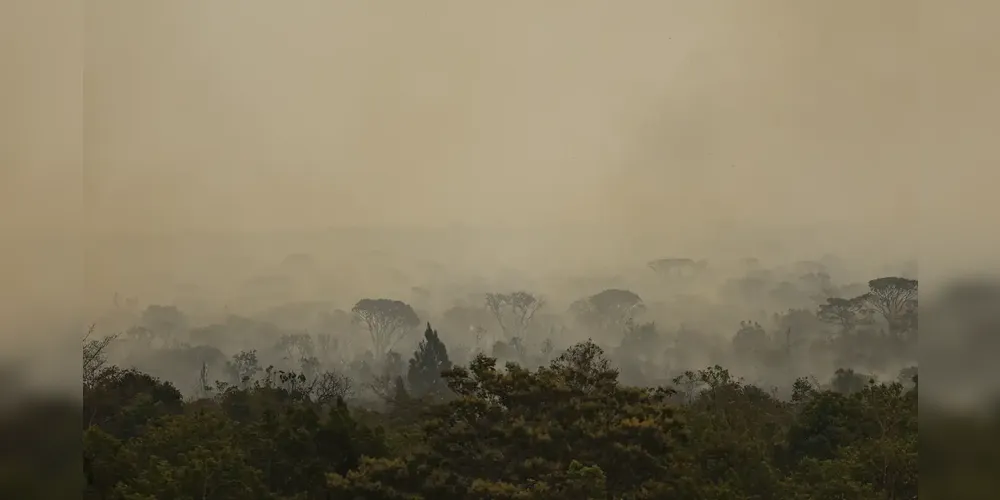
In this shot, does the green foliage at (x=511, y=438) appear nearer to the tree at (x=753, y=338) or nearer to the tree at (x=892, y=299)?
the tree at (x=753, y=338)

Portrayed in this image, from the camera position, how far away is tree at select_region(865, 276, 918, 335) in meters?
1.77

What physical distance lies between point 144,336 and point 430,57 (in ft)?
3.27

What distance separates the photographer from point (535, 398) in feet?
6.01

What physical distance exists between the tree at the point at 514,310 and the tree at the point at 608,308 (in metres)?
0.10

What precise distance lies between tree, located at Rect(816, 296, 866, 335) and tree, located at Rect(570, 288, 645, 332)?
0.44m

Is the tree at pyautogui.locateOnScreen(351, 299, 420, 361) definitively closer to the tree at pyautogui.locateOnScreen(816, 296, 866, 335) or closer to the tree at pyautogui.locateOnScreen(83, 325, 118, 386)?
the tree at pyautogui.locateOnScreen(83, 325, 118, 386)

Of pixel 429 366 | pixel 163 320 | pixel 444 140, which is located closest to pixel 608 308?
pixel 429 366

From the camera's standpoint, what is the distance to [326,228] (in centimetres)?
191

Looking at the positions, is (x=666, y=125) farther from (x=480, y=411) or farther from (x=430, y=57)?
(x=480, y=411)

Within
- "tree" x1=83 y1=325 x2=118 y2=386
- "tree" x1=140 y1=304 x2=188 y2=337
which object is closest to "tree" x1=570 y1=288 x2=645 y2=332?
"tree" x1=140 y1=304 x2=188 y2=337

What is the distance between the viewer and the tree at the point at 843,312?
1787 mm

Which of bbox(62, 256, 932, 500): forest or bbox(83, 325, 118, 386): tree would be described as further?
bbox(83, 325, 118, 386): tree

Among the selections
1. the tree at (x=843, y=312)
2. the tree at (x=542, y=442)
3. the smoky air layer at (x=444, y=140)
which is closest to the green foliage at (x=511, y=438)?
the tree at (x=542, y=442)

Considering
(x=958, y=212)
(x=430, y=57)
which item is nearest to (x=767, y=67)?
(x=958, y=212)
